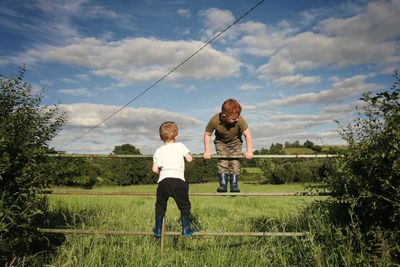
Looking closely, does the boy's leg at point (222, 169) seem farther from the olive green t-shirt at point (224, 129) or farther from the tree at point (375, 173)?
the tree at point (375, 173)

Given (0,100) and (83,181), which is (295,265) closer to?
(0,100)

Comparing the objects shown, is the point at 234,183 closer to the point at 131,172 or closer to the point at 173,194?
the point at 173,194

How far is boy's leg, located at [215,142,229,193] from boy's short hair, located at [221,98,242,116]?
687mm

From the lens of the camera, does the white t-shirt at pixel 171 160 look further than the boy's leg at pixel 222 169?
No

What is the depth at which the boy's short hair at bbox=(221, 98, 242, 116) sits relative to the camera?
5.75 m

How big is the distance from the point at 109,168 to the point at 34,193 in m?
36.2

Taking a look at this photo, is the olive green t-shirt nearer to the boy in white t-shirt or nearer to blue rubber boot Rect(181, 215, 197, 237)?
the boy in white t-shirt

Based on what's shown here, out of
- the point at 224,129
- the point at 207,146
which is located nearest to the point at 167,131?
the point at 207,146

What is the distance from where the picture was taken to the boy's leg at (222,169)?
5.52 metres

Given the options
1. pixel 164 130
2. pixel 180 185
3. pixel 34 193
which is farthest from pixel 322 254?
pixel 34 193

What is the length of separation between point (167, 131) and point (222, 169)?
1.38 meters

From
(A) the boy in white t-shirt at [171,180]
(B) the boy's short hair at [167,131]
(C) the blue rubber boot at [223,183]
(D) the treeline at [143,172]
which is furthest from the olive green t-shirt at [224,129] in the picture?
(D) the treeline at [143,172]

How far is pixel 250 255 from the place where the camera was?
14.7 feet

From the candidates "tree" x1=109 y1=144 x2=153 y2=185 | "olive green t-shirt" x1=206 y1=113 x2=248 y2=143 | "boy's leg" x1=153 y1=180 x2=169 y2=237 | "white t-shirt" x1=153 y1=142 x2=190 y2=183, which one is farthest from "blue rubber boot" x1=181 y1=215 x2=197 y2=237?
"tree" x1=109 y1=144 x2=153 y2=185
